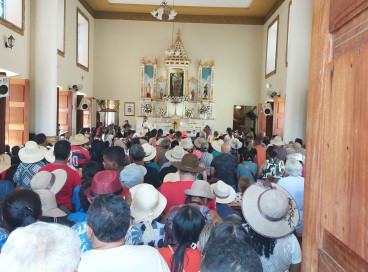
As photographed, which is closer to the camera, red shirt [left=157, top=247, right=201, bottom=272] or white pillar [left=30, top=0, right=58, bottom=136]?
red shirt [left=157, top=247, right=201, bottom=272]

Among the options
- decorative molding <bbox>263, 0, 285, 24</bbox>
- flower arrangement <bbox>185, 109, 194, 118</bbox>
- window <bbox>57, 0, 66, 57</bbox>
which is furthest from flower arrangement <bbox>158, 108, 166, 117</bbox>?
decorative molding <bbox>263, 0, 285, 24</bbox>

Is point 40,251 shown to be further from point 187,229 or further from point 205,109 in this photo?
point 205,109

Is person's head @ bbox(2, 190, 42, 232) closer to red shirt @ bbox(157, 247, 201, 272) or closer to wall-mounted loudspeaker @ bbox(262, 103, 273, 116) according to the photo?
red shirt @ bbox(157, 247, 201, 272)

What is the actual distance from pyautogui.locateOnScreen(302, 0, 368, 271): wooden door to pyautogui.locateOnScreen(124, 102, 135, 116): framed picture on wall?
1766 cm

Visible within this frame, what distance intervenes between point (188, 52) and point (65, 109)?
24.8ft

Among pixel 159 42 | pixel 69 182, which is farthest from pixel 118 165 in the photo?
pixel 159 42

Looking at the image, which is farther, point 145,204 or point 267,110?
point 267,110

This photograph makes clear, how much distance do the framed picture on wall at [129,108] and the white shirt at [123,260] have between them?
55.4 ft

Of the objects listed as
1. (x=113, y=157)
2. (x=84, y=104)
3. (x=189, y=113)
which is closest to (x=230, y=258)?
(x=113, y=157)

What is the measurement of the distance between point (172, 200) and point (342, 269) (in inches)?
105

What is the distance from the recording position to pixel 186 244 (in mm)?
2160

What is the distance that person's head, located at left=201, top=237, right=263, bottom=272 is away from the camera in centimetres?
113

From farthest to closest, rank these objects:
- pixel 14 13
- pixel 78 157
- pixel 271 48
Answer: pixel 271 48 → pixel 14 13 → pixel 78 157

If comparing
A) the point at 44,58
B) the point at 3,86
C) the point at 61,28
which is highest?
the point at 61,28
